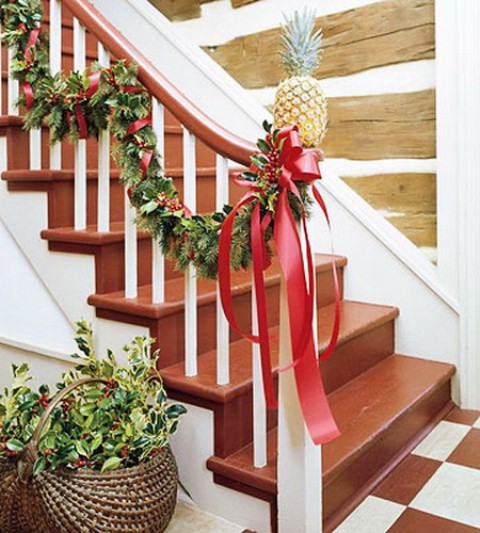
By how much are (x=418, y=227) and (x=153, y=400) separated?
4.34ft

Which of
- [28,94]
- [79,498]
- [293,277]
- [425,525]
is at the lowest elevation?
[425,525]

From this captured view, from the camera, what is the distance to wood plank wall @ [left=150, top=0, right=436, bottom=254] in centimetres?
250

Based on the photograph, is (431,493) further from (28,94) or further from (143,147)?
(28,94)

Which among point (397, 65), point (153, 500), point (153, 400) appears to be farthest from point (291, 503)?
point (397, 65)

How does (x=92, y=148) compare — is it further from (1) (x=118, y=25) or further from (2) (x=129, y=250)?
(1) (x=118, y=25)

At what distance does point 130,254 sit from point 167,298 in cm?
17

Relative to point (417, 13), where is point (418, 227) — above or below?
below

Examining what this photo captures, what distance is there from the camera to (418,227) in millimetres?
2568

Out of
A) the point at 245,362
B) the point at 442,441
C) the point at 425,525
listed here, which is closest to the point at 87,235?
the point at 245,362

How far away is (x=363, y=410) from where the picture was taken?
2004 millimetres

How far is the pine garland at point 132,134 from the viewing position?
147cm

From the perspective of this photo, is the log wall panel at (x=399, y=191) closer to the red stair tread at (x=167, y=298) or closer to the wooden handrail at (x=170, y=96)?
the red stair tread at (x=167, y=298)

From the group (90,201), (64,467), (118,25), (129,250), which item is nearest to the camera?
(64,467)

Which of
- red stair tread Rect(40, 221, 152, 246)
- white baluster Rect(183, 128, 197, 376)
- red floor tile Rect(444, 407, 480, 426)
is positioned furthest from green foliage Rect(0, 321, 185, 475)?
red floor tile Rect(444, 407, 480, 426)
